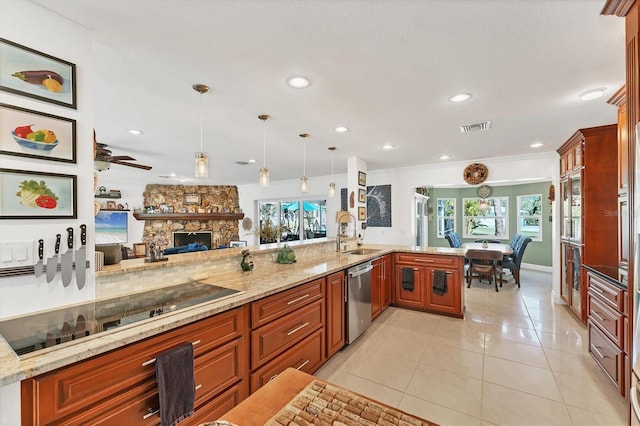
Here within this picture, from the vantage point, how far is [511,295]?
4.74 meters

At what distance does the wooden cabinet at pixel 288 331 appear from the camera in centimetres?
179

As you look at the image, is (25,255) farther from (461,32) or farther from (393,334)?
(393,334)

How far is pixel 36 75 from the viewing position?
1.36 m

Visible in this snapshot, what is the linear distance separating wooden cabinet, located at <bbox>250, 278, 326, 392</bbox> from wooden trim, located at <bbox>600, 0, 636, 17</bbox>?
7.93ft

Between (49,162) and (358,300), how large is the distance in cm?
273

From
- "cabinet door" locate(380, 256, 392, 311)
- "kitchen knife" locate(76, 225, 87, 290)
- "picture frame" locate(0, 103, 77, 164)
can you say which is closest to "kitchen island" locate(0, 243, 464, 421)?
"kitchen knife" locate(76, 225, 87, 290)

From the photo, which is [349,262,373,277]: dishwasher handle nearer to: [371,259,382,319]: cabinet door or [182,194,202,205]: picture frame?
[371,259,382,319]: cabinet door

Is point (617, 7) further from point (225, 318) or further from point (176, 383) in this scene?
point (176, 383)

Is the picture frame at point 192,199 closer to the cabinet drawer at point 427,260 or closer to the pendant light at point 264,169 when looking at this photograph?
the pendant light at point 264,169

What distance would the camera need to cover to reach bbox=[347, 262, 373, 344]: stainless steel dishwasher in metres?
2.87

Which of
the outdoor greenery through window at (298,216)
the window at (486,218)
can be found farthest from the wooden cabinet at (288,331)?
the window at (486,218)

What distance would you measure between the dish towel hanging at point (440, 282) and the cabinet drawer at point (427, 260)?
122 millimetres

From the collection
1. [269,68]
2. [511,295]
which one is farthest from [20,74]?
[511,295]

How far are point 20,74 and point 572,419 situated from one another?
151 inches
